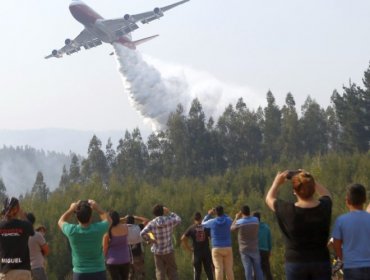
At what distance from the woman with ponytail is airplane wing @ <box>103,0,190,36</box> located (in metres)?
37.7

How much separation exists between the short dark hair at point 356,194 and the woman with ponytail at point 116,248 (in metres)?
3.36

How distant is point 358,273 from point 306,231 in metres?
0.50

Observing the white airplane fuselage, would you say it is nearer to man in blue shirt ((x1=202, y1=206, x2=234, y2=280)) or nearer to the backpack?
the backpack

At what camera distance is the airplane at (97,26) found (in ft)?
149

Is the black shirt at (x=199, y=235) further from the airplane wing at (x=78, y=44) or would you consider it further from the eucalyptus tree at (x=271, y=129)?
the eucalyptus tree at (x=271, y=129)

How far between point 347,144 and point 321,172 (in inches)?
859

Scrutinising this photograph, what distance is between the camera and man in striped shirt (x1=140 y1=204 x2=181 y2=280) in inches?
333

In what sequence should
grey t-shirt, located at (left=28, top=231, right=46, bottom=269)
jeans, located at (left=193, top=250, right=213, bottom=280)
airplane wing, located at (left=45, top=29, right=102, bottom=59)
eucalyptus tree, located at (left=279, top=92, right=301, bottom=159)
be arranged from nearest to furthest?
grey t-shirt, located at (left=28, top=231, right=46, bottom=269) < jeans, located at (left=193, top=250, right=213, bottom=280) < airplane wing, located at (left=45, top=29, right=102, bottom=59) < eucalyptus tree, located at (left=279, top=92, right=301, bottom=159)

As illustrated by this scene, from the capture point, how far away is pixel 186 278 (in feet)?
47.2

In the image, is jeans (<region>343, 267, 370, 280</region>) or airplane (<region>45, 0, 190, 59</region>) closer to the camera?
jeans (<region>343, 267, 370, 280</region>)

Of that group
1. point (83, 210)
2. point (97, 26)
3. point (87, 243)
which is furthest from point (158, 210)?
point (97, 26)

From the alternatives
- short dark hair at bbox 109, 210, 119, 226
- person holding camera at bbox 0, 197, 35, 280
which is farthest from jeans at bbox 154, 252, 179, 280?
person holding camera at bbox 0, 197, 35, 280

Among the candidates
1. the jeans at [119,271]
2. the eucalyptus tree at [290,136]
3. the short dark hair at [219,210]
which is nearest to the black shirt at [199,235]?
the short dark hair at [219,210]

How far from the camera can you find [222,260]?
30.1ft
